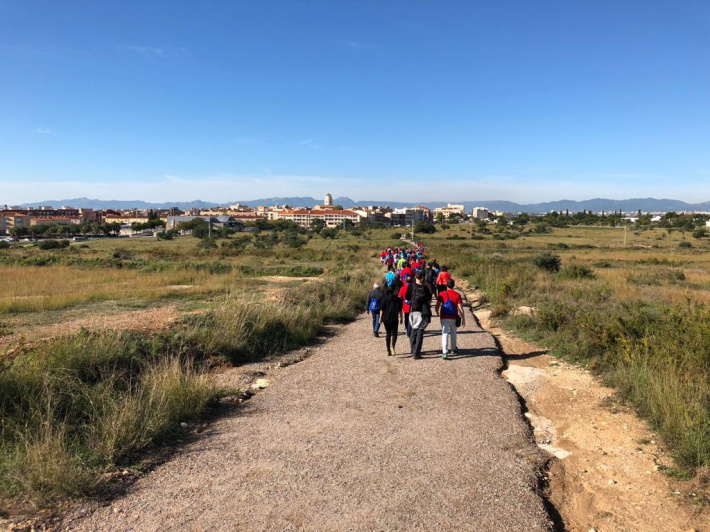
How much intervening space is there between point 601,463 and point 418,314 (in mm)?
4348

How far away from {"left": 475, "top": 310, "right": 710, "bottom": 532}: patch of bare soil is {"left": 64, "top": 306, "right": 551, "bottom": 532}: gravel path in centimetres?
35

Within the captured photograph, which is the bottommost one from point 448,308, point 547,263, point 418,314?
point 547,263

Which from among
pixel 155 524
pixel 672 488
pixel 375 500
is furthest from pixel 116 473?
pixel 672 488

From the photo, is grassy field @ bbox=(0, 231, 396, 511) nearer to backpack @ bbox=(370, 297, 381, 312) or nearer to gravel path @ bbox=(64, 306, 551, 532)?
gravel path @ bbox=(64, 306, 551, 532)

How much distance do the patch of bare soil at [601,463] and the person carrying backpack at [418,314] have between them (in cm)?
182

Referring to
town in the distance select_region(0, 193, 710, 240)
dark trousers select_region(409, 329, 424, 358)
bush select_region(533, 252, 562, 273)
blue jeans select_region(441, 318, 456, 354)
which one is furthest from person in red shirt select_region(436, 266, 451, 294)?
town in the distance select_region(0, 193, 710, 240)

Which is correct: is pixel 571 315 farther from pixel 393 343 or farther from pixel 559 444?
pixel 559 444

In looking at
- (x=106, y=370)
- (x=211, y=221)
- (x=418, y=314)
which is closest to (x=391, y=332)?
(x=418, y=314)

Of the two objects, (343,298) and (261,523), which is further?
(343,298)

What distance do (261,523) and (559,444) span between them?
3.59 m

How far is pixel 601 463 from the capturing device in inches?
199

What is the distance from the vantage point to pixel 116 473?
4539 mm

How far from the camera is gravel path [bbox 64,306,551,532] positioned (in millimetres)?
3805

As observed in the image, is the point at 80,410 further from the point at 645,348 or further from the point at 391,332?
the point at 645,348
